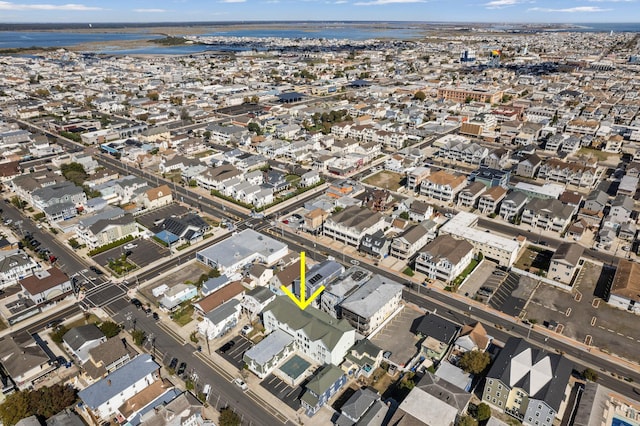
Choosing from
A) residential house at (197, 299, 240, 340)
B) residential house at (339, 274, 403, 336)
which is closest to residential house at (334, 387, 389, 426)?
residential house at (339, 274, 403, 336)

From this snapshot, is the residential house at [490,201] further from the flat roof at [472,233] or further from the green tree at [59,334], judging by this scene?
the green tree at [59,334]

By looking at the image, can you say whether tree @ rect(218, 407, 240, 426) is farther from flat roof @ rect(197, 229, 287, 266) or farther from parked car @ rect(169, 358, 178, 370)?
flat roof @ rect(197, 229, 287, 266)

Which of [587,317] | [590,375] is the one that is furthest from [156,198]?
[587,317]

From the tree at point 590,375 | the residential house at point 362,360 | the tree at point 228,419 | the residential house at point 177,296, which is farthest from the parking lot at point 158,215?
the tree at point 590,375

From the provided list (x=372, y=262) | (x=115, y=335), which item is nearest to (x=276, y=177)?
(x=372, y=262)

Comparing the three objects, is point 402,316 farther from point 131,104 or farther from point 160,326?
point 131,104

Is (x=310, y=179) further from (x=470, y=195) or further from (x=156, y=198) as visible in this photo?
(x=470, y=195)
